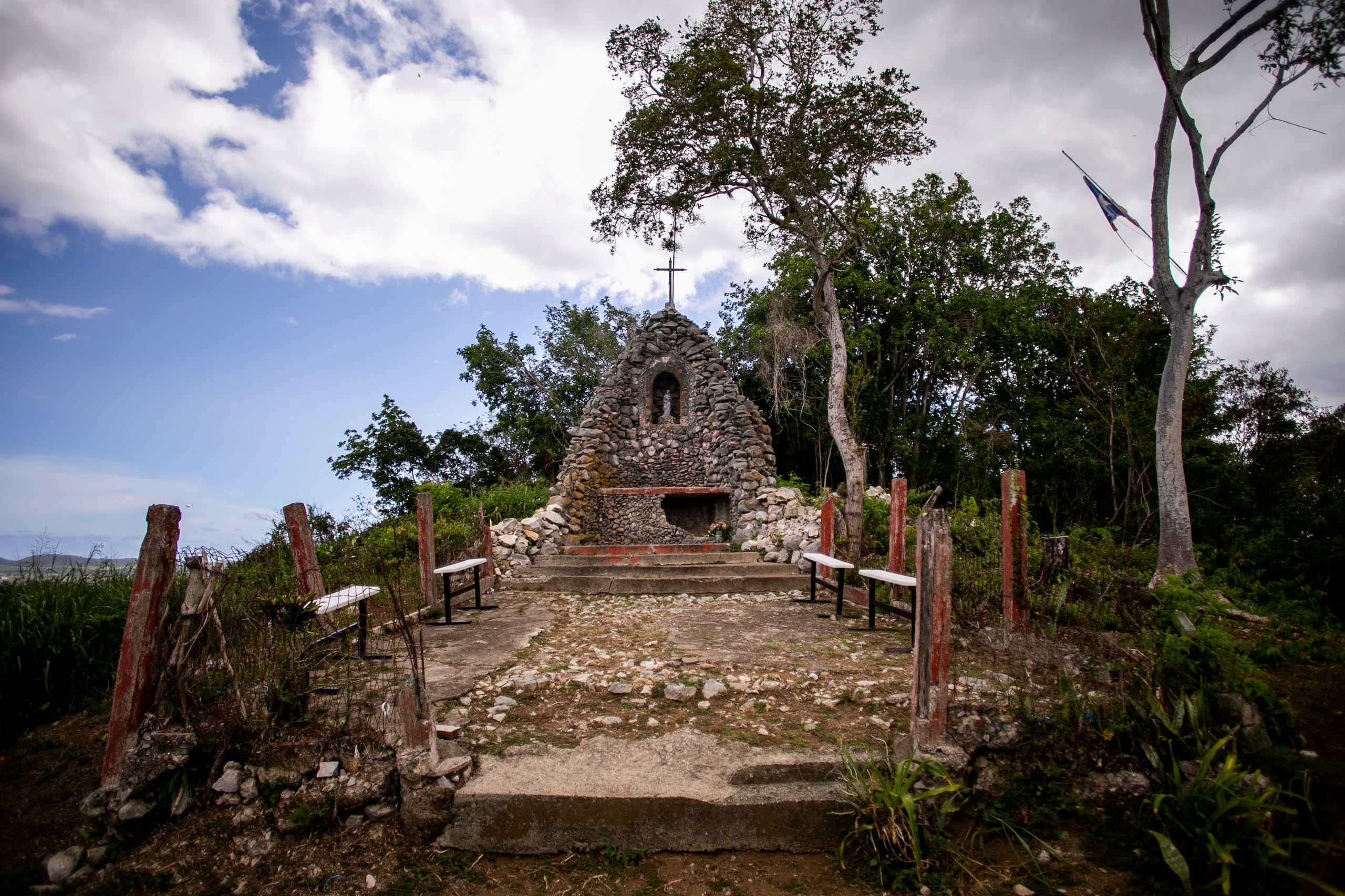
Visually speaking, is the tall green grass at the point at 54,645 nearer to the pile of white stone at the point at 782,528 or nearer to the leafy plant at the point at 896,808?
the leafy plant at the point at 896,808

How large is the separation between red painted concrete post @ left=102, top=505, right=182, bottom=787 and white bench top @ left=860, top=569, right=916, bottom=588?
5366mm

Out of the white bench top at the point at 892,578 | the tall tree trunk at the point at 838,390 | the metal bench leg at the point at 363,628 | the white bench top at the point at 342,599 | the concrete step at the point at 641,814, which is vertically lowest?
the concrete step at the point at 641,814

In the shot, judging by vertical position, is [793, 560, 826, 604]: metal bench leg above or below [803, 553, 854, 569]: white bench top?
below

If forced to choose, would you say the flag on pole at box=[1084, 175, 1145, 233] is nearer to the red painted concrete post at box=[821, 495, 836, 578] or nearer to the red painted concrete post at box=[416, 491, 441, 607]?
the red painted concrete post at box=[821, 495, 836, 578]

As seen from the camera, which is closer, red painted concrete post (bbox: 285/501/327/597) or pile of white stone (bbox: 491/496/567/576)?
red painted concrete post (bbox: 285/501/327/597)

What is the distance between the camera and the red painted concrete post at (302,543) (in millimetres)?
5816

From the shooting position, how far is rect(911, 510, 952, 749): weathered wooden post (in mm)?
3656

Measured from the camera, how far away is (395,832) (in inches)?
135

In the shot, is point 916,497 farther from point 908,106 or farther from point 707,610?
point 908,106

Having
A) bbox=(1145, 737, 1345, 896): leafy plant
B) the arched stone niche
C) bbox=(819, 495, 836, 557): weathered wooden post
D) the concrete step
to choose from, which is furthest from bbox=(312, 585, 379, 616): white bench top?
the arched stone niche

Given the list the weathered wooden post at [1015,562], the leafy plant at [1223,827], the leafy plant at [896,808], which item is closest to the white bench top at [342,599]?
the leafy plant at [896,808]

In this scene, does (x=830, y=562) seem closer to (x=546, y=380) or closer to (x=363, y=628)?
(x=363, y=628)

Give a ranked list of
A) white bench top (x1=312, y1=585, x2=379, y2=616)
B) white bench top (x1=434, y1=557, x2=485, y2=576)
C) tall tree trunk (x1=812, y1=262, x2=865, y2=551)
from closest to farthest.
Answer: white bench top (x1=312, y1=585, x2=379, y2=616) < white bench top (x1=434, y1=557, x2=485, y2=576) < tall tree trunk (x1=812, y1=262, x2=865, y2=551)

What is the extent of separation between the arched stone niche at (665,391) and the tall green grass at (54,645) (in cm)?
1013
